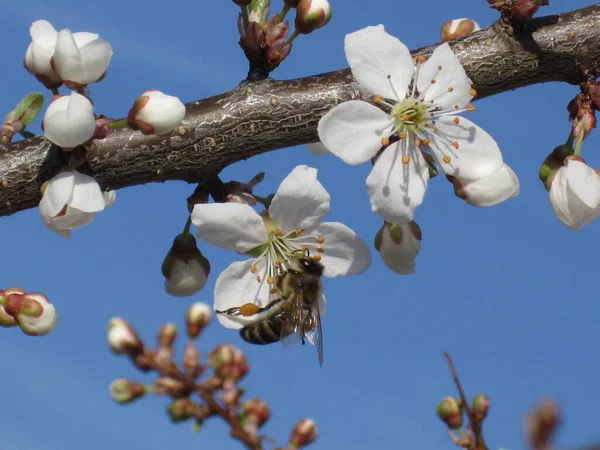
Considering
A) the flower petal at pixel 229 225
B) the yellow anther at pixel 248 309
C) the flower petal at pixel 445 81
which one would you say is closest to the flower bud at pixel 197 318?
the yellow anther at pixel 248 309

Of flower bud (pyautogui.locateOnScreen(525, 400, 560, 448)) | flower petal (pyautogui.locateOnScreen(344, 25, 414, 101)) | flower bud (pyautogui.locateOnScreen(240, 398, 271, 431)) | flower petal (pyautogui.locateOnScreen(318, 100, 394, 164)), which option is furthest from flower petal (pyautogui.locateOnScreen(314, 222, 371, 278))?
flower bud (pyautogui.locateOnScreen(525, 400, 560, 448))

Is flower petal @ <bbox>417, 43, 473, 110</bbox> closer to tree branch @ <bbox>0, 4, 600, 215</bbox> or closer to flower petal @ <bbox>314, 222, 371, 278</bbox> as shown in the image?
tree branch @ <bbox>0, 4, 600, 215</bbox>

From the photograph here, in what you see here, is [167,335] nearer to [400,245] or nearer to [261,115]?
[261,115]

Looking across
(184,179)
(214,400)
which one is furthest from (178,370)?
(184,179)

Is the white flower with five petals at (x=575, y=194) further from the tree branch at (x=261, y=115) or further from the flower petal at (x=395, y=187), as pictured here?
the flower petal at (x=395, y=187)

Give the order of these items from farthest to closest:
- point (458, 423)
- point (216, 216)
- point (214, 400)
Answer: point (216, 216)
point (214, 400)
point (458, 423)

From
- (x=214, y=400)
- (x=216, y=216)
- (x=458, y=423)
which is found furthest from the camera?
(x=216, y=216)

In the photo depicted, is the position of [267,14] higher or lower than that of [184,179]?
higher

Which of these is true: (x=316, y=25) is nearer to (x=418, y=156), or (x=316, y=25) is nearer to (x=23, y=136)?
(x=418, y=156)
